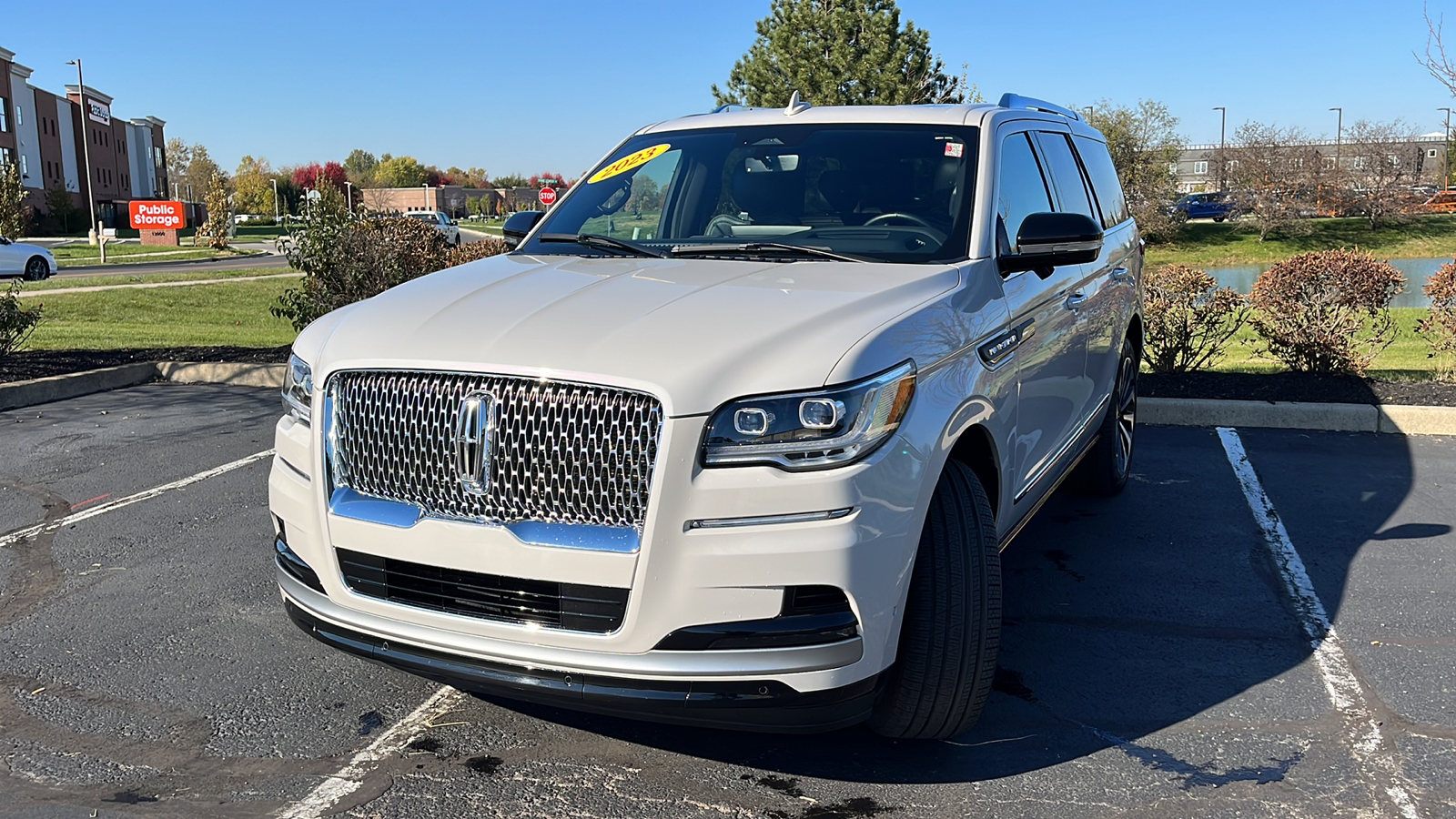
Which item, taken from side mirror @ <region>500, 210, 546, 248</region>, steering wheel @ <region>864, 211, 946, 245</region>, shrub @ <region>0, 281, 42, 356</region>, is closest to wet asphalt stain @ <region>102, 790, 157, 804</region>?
side mirror @ <region>500, 210, 546, 248</region>

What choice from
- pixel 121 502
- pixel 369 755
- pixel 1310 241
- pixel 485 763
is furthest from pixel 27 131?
pixel 485 763

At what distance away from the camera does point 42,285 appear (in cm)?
2428

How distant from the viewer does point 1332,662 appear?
13.9 feet

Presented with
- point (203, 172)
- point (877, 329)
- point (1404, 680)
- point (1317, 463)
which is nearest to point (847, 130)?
point (877, 329)

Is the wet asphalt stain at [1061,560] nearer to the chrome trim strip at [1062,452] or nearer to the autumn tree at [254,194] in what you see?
the chrome trim strip at [1062,452]

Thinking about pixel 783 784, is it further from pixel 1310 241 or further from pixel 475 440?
pixel 1310 241

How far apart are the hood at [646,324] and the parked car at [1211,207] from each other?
206 feet

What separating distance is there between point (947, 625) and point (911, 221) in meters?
1.63

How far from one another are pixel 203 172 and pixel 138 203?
4971 centimetres

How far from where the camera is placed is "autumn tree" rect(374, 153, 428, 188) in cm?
15800

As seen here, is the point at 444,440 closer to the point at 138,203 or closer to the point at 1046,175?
the point at 1046,175

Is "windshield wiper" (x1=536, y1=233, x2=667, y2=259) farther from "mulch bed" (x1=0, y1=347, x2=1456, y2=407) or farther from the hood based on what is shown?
"mulch bed" (x1=0, y1=347, x2=1456, y2=407)

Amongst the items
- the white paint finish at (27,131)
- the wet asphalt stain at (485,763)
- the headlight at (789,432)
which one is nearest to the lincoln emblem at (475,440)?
the headlight at (789,432)

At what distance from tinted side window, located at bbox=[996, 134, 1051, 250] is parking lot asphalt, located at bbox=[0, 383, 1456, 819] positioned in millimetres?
1527
